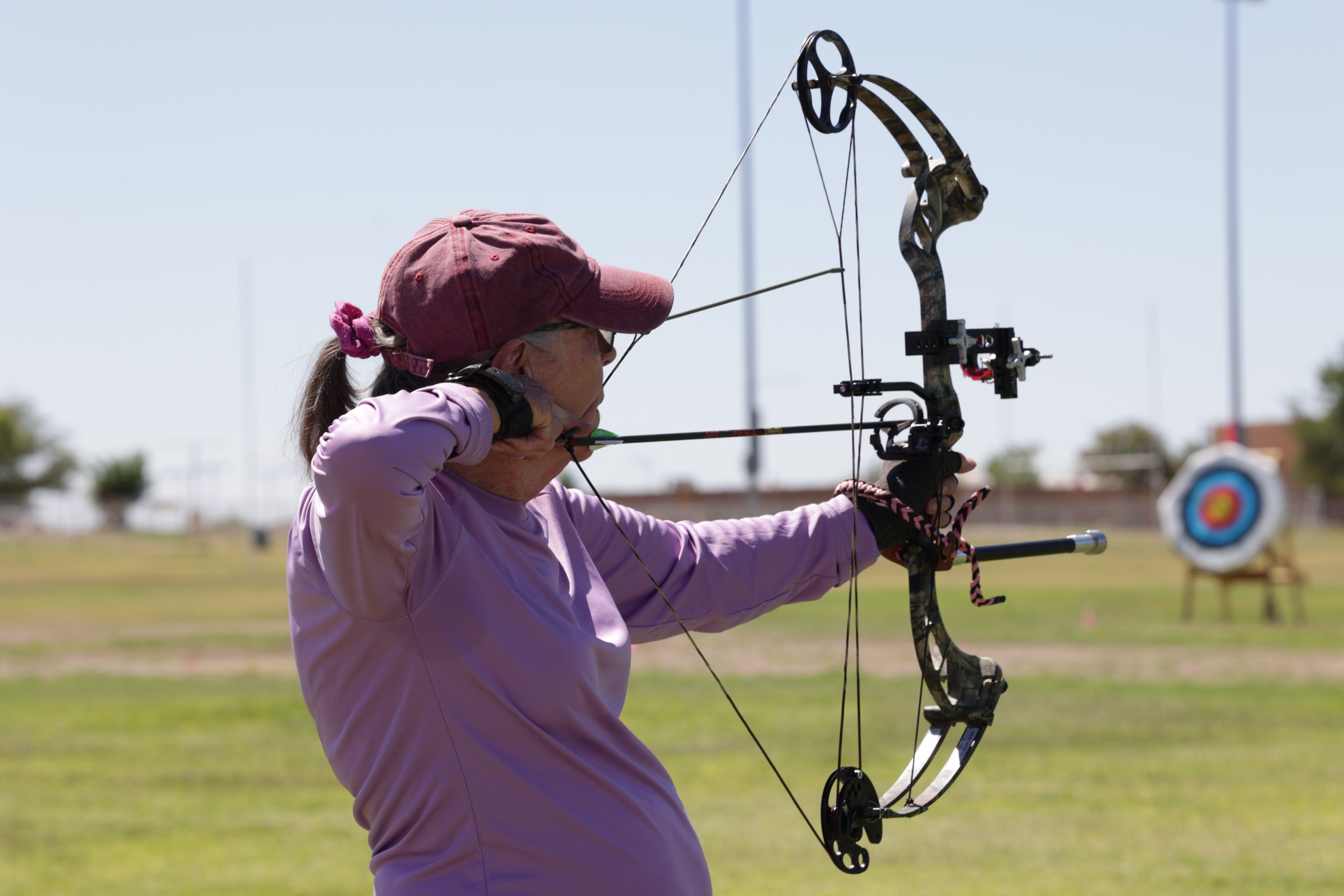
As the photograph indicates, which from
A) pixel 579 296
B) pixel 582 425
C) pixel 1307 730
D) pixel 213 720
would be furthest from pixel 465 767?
pixel 213 720

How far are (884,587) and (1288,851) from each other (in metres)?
19.3

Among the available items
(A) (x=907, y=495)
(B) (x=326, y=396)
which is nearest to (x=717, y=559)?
(A) (x=907, y=495)

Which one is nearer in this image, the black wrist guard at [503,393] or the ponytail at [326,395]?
the black wrist guard at [503,393]

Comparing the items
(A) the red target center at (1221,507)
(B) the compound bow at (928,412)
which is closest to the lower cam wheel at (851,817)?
(B) the compound bow at (928,412)

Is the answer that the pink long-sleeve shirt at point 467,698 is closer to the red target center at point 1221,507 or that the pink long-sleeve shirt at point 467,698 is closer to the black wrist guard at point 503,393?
the black wrist guard at point 503,393

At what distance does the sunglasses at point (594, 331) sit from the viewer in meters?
1.65

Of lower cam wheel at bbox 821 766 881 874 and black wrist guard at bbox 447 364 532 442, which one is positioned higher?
black wrist guard at bbox 447 364 532 442

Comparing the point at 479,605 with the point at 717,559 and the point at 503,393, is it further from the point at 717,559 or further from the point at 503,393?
the point at 717,559

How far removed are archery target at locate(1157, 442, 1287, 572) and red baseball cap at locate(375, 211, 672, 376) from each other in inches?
666

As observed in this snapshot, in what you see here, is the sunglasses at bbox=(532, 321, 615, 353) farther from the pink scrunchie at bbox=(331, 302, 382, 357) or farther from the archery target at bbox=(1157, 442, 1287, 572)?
the archery target at bbox=(1157, 442, 1287, 572)

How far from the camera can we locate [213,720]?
9.58 metres

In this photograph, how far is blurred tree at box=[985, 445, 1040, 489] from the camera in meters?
79.6

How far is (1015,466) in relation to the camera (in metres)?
82.3

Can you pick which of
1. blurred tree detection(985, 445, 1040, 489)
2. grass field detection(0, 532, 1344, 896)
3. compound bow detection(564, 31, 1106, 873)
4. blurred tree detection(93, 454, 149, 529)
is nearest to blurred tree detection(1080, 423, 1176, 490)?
blurred tree detection(985, 445, 1040, 489)
